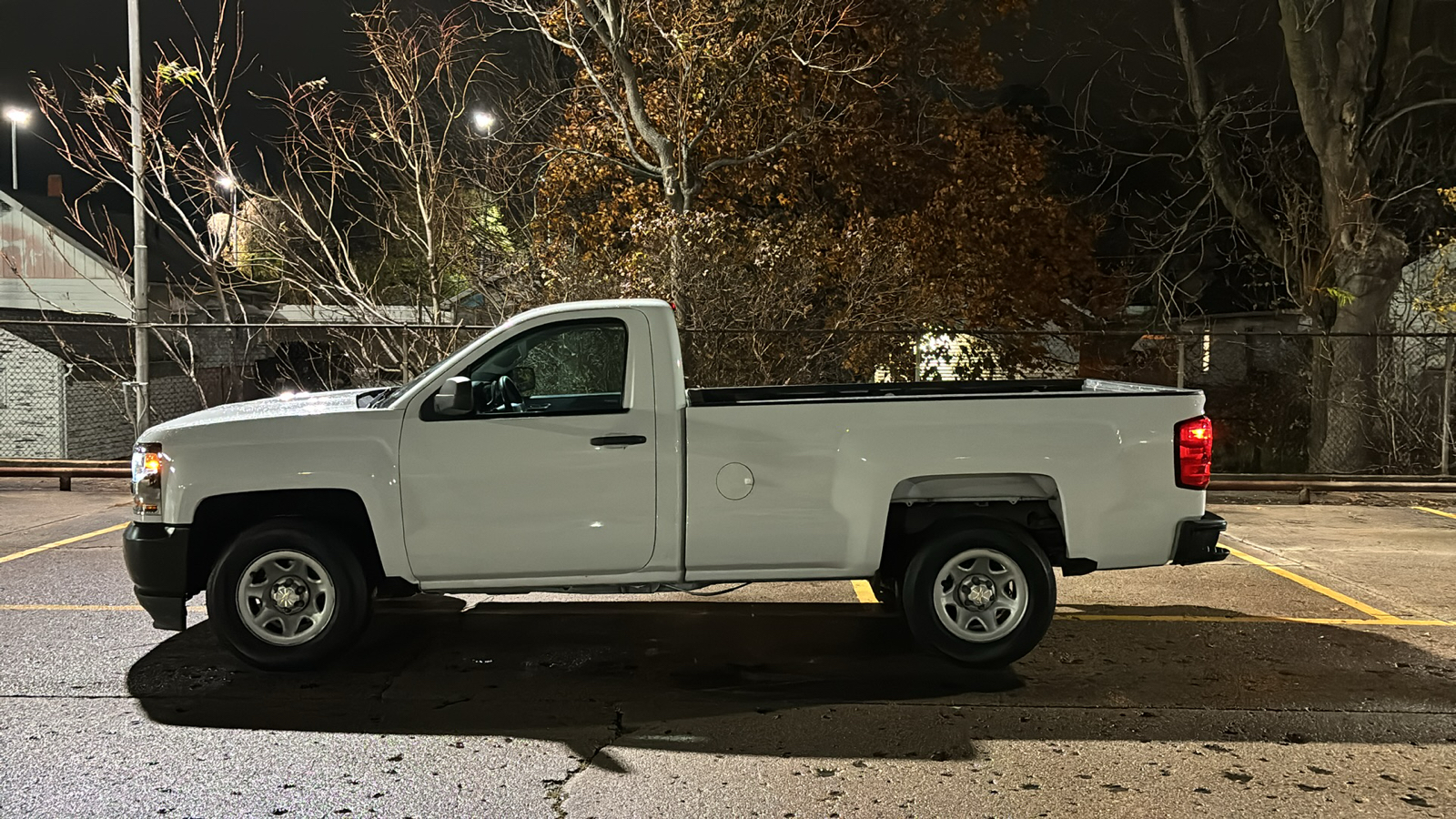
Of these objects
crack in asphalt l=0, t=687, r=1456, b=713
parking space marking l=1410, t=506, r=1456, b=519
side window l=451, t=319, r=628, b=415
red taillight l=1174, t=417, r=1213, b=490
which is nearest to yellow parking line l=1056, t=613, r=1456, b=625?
red taillight l=1174, t=417, r=1213, b=490

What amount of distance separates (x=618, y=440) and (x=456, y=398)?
2.72ft

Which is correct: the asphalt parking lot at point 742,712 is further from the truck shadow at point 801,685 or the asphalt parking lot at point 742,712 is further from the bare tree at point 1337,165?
the bare tree at point 1337,165

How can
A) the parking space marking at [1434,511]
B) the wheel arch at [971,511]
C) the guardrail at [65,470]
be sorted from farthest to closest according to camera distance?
the guardrail at [65,470]
the parking space marking at [1434,511]
the wheel arch at [971,511]

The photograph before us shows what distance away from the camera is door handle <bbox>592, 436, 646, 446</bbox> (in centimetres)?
583

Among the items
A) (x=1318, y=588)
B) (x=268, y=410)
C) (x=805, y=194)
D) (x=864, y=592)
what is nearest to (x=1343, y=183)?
(x=805, y=194)

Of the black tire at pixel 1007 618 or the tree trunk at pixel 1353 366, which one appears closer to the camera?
the black tire at pixel 1007 618

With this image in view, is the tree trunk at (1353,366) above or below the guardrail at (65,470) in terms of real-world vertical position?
above

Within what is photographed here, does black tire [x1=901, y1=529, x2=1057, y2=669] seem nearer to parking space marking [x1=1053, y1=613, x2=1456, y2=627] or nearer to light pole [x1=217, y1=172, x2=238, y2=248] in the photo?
parking space marking [x1=1053, y1=613, x2=1456, y2=627]

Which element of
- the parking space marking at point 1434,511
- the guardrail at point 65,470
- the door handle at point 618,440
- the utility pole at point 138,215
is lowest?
the parking space marking at point 1434,511

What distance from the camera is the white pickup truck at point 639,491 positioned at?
5.84 meters

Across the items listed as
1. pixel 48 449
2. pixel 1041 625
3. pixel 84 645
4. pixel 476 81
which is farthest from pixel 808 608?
pixel 48 449

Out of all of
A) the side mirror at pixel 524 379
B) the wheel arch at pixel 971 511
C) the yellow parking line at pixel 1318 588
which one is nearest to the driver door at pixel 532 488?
the side mirror at pixel 524 379

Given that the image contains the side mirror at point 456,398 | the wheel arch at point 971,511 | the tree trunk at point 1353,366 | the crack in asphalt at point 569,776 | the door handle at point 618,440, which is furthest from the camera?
the tree trunk at point 1353,366

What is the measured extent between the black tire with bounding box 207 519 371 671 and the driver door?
0.38m
